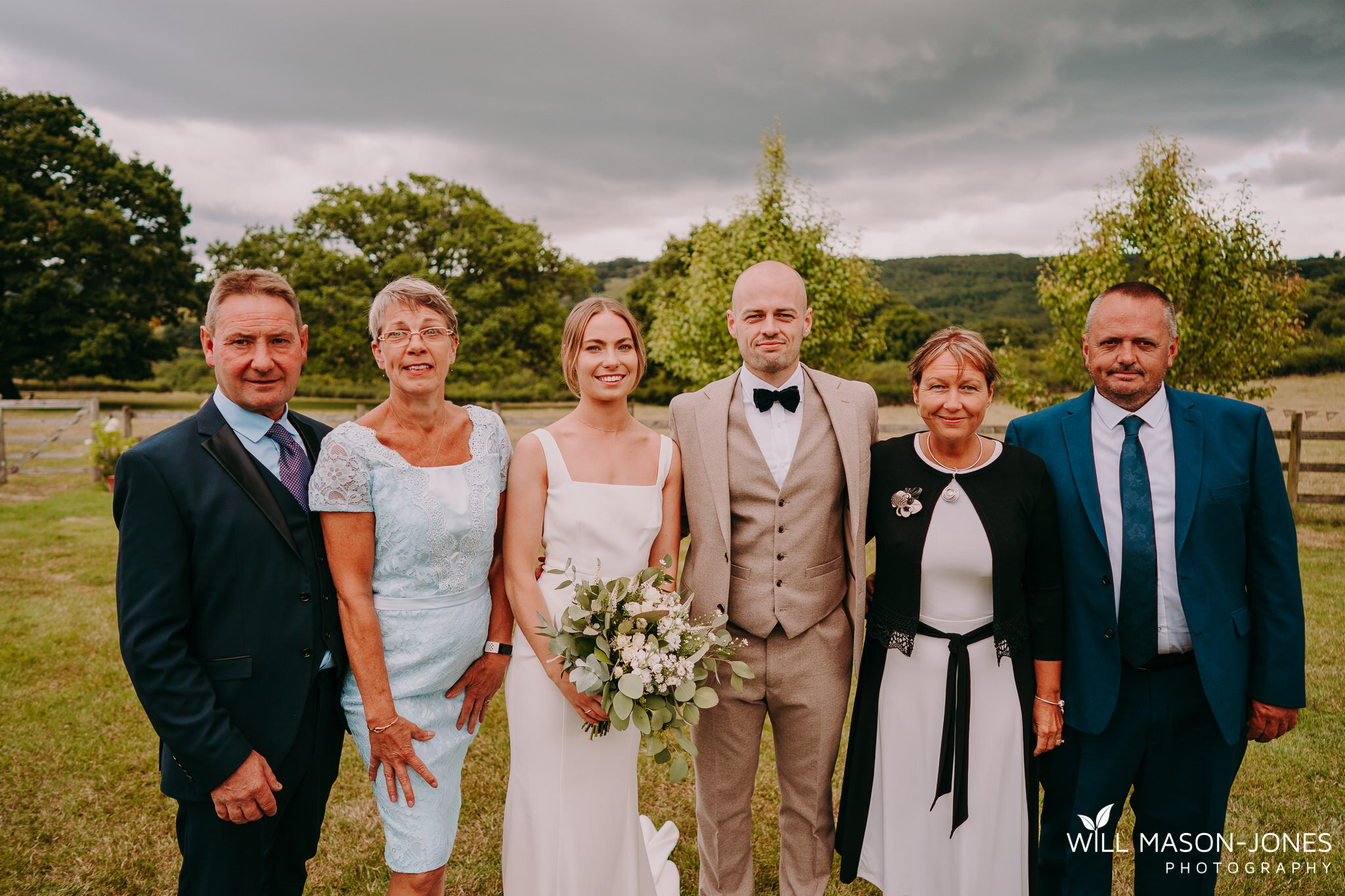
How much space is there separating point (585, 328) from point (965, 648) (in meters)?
2.21

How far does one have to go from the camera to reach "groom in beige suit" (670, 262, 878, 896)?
3.23 m

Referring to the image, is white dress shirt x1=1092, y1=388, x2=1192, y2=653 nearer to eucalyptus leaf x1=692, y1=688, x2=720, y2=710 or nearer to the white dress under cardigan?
the white dress under cardigan

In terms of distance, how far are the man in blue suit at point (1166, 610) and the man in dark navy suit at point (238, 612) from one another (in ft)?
10.5

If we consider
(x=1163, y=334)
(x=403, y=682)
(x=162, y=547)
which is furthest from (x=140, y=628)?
(x=1163, y=334)

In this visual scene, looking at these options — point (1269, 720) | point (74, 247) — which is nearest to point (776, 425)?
point (1269, 720)

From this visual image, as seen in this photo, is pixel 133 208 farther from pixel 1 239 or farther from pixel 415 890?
pixel 415 890

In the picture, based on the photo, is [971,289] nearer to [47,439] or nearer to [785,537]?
[47,439]

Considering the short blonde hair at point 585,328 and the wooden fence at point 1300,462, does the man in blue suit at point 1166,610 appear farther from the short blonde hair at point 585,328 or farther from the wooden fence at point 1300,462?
the wooden fence at point 1300,462

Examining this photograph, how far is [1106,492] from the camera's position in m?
3.10

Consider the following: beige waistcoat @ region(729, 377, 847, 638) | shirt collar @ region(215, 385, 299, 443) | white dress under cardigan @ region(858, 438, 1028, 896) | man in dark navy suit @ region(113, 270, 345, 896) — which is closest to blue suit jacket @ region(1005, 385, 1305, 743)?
white dress under cardigan @ region(858, 438, 1028, 896)

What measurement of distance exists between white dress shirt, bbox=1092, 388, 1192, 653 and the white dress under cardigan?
490 millimetres

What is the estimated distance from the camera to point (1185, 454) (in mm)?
3020

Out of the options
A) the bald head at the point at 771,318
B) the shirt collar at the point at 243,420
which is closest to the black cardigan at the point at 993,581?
the bald head at the point at 771,318

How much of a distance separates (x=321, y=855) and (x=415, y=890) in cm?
183
